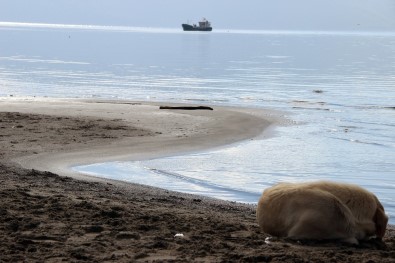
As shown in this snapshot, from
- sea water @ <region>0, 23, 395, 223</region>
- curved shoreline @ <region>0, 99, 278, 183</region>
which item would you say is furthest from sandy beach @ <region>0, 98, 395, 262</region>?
sea water @ <region>0, 23, 395, 223</region>

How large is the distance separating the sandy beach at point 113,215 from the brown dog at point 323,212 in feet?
0.37

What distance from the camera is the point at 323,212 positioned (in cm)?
762

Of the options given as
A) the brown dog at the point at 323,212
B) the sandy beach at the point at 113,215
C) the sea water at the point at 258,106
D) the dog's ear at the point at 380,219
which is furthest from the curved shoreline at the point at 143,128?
the dog's ear at the point at 380,219

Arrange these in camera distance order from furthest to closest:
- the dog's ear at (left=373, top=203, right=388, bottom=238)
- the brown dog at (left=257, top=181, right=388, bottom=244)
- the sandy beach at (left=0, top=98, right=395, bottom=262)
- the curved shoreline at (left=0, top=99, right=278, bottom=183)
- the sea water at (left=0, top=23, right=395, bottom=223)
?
1. the curved shoreline at (left=0, top=99, right=278, bottom=183)
2. the sea water at (left=0, top=23, right=395, bottom=223)
3. the dog's ear at (left=373, top=203, right=388, bottom=238)
4. the brown dog at (left=257, top=181, right=388, bottom=244)
5. the sandy beach at (left=0, top=98, right=395, bottom=262)

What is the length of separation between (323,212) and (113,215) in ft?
8.04

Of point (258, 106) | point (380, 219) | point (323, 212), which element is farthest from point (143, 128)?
point (323, 212)

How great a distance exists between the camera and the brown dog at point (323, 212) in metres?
7.66

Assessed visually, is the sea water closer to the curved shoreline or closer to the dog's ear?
the curved shoreline

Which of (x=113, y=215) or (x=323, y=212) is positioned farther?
(x=113, y=215)

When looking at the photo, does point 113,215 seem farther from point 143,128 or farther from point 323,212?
point 143,128

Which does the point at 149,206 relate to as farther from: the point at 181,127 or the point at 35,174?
the point at 181,127

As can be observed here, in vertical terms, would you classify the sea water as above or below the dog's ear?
below

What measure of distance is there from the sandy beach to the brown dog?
0.37 feet

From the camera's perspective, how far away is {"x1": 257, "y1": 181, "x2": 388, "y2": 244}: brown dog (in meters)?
7.66
